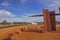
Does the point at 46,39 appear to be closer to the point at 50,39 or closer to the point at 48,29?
the point at 50,39

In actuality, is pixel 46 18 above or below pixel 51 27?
above

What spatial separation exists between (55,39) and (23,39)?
2583 mm

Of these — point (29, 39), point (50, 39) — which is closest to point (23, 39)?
point (29, 39)

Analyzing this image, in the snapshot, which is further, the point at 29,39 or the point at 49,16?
the point at 49,16

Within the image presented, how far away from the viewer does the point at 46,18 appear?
1748 centimetres

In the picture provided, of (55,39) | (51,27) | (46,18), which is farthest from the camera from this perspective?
(51,27)

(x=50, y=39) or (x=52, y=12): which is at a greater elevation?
(x=52, y=12)

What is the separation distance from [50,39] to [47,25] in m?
6.34

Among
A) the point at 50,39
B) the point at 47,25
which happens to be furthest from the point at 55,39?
the point at 47,25

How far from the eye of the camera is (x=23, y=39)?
1167 centimetres

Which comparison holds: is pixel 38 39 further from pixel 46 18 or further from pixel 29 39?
pixel 46 18

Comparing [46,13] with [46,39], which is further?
[46,13]

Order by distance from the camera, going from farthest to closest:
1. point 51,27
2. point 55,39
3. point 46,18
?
point 51,27
point 46,18
point 55,39

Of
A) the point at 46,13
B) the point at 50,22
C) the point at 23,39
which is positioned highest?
the point at 46,13
